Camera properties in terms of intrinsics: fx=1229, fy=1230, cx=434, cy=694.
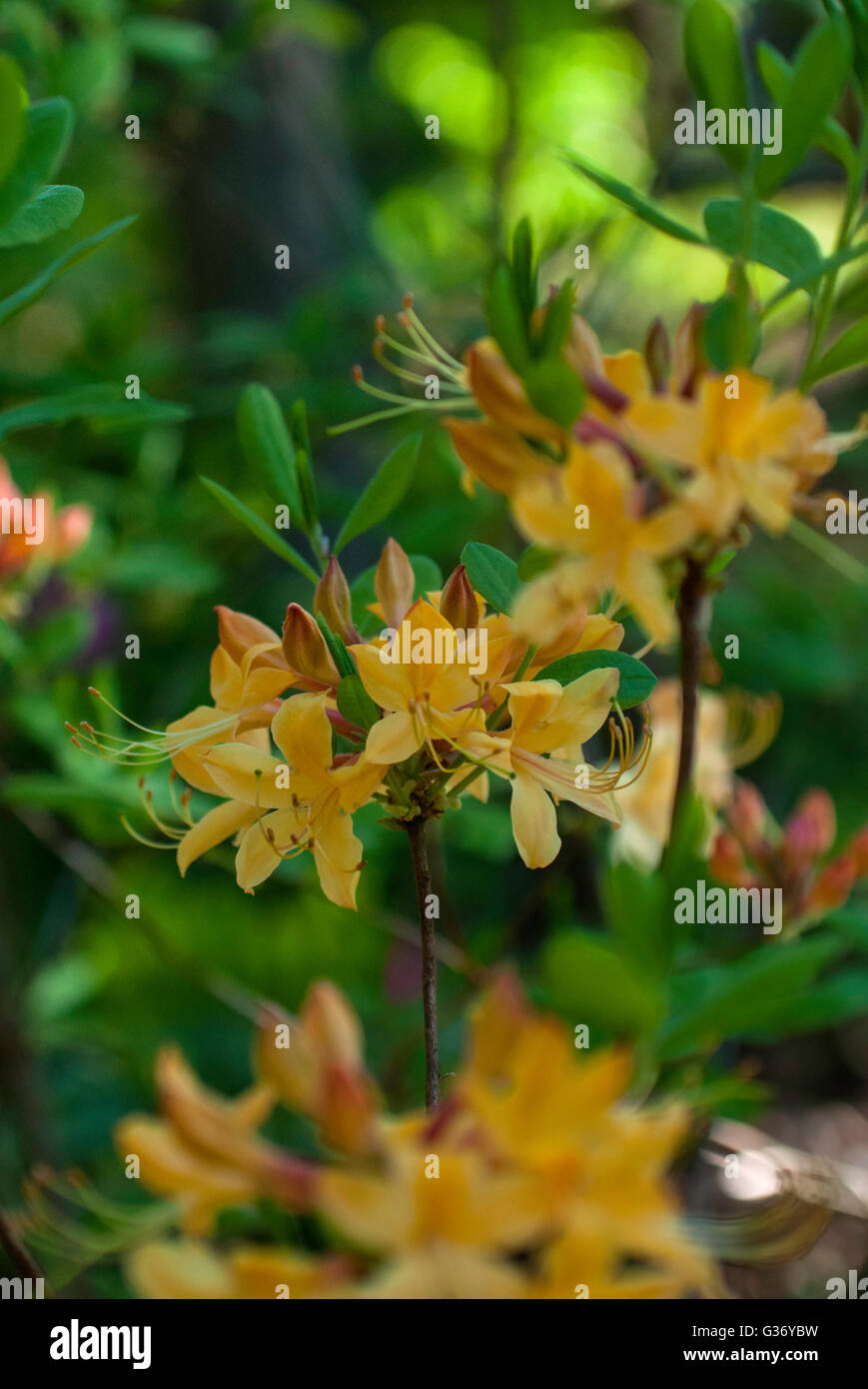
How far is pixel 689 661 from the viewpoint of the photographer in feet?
2.09

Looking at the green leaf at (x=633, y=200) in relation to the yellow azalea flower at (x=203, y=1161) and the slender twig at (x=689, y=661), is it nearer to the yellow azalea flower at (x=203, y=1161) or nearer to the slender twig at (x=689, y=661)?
the slender twig at (x=689, y=661)

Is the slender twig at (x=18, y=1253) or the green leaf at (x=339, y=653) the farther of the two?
the slender twig at (x=18, y=1253)

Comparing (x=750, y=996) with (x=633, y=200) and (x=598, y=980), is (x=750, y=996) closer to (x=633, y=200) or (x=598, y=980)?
(x=598, y=980)

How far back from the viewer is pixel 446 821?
1318mm

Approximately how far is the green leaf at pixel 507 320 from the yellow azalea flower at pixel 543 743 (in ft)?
0.48

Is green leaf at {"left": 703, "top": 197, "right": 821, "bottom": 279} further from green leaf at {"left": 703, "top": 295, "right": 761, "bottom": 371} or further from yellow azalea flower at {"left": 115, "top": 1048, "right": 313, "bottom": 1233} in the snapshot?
yellow azalea flower at {"left": 115, "top": 1048, "right": 313, "bottom": 1233}

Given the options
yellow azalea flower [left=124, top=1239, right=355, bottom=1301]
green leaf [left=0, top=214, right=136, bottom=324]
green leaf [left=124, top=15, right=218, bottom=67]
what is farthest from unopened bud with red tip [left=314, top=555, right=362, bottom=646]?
green leaf [left=124, top=15, right=218, bottom=67]

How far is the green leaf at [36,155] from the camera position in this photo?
691mm

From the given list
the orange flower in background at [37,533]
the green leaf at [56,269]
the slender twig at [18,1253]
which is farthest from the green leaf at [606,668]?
→ the orange flower in background at [37,533]

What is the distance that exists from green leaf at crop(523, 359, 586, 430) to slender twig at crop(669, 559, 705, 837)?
0.13 metres

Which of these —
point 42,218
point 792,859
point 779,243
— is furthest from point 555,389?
point 792,859

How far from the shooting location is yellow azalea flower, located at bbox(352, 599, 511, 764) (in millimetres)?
546

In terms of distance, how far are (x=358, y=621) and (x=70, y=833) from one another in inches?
54.7
